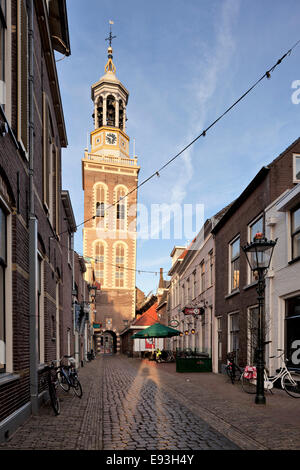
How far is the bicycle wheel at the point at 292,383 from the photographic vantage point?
9.72 meters

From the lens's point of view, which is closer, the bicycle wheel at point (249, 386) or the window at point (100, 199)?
the bicycle wheel at point (249, 386)

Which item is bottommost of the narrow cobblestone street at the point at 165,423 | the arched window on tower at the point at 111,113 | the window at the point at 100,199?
the narrow cobblestone street at the point at 165,423

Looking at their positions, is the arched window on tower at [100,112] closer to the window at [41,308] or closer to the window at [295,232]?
the window at [295,232]

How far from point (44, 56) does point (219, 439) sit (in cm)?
1018

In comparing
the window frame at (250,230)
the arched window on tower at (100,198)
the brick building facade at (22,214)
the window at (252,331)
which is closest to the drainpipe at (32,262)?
the brick building facade at (22,214)

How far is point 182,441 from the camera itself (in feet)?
18.0

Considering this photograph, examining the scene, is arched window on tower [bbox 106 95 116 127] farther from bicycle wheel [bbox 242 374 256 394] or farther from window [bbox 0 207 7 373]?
window [bbox 0 207 7 373]

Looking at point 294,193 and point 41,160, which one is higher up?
point 41,160

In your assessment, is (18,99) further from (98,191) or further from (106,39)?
(106,39)

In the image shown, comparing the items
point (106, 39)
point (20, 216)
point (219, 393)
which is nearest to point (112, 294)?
point (106, 39)

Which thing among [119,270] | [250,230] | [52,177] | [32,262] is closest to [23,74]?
[32,262]

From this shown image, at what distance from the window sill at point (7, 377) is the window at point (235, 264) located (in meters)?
10.4

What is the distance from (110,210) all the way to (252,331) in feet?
140
